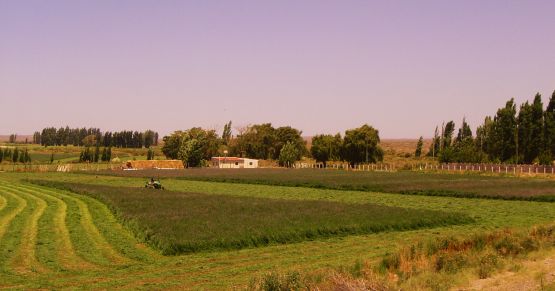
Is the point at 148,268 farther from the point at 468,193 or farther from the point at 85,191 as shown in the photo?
the point at 468,193

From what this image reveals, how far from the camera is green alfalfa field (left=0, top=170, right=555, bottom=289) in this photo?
19000mm

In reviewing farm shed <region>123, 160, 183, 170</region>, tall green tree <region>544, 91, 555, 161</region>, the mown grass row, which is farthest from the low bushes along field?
farm shed <region>123, 160, 183, 170</region>

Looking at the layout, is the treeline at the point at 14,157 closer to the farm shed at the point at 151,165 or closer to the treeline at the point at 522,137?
the farm shed at the point at 151,165

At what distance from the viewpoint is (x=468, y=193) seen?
54.9 m

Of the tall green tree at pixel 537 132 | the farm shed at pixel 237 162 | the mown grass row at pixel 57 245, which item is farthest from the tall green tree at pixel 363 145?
the mown grass row at pixel 57 245

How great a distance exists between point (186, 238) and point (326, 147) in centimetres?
12183

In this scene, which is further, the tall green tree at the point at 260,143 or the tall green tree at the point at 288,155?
the tall green tree at the point at 260,143

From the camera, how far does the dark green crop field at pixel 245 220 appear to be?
25.0 m

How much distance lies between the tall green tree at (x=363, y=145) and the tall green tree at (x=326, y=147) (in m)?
6.00

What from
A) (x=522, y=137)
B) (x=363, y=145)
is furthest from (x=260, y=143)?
(x=522, y=137)

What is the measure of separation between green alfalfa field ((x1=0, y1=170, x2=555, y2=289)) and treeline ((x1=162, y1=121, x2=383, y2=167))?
85.7 metres

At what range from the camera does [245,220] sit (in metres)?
30.6

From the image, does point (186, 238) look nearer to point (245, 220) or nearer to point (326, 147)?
point (245, 220)

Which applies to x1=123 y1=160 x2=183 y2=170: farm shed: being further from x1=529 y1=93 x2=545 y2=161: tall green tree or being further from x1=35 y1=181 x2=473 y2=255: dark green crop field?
x1=35 y1=181 x2=473 y2=255: dark green crop field
